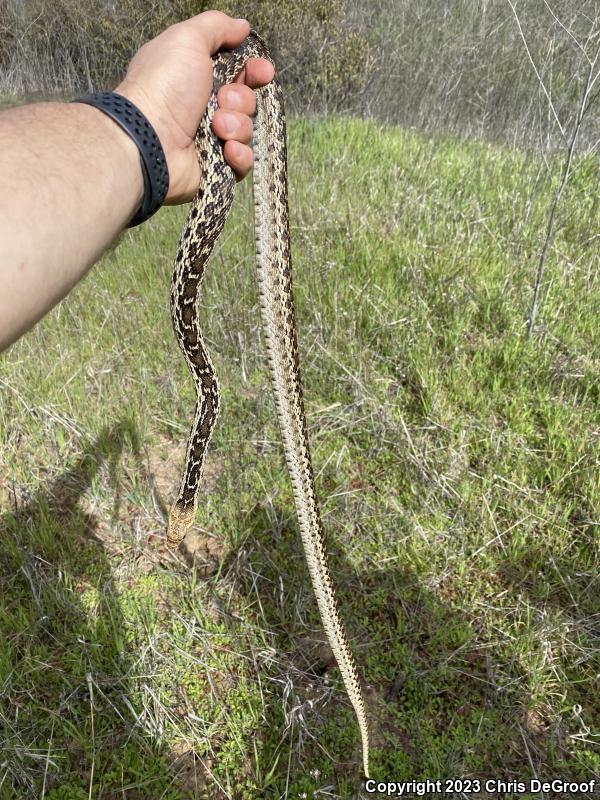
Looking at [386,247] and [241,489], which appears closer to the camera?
[241,489]

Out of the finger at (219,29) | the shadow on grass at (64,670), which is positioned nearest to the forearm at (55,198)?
the finger at (219,29)

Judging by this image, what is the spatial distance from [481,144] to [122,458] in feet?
19.1

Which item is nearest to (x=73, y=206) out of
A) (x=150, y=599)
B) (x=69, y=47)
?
(x=150, y=599)

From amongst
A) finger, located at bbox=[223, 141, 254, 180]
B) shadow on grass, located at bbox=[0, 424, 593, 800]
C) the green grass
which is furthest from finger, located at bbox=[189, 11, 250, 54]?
shadow on grass, located at bbox=[0, 424, 593, 800]

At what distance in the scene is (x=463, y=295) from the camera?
3.96m

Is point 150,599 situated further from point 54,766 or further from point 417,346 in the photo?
point 417,346

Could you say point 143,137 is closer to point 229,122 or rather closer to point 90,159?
point 90,159

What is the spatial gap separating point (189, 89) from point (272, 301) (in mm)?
943

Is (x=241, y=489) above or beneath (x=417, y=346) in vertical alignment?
beneath

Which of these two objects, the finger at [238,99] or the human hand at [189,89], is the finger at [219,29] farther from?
the finger at [238,99]

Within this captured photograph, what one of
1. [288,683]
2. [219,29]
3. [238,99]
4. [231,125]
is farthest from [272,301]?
[288,683]

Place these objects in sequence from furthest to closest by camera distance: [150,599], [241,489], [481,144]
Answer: [481,144] → [241,489] → [150,599]

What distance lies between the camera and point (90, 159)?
1509 mm

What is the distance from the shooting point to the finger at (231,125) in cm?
216
